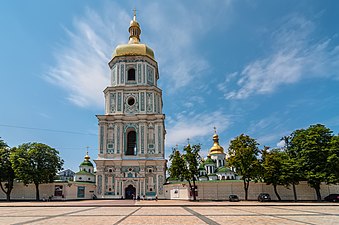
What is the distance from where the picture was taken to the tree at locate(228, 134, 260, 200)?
1398 inches

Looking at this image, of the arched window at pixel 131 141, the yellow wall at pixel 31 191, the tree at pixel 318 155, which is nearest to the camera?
the tree at pixel 318 155

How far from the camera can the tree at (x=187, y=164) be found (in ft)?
121

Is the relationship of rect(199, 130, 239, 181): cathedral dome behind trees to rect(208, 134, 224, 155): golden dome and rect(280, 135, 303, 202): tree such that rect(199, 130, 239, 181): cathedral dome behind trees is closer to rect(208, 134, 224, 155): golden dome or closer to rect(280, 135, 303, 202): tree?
rect(208, 134, 224, 155): golden dome

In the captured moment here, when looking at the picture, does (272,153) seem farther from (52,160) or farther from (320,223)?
(52,160)

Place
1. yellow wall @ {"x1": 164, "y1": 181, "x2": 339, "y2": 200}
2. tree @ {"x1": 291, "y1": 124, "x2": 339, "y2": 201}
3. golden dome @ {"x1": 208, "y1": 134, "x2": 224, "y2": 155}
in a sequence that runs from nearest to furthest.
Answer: tree @ {"x1": 291, "y1": 124, "x2": 339, "y2": 201}, yellow wall @ {"x1": 164, "y1": 181, "x2": 339, "y2": 200}, golden dome @ {"x1": 208, "y1": 134, "x2": 224, "y2": 155}

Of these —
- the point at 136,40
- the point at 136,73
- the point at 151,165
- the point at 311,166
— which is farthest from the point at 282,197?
the point at 136,40

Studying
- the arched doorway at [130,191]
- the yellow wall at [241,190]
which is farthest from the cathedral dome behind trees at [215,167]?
the arched doorway at [130,191]

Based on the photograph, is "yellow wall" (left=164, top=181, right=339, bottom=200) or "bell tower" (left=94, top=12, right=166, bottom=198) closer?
"yellow wall" (left=164, top=181, right=339, bottom=200)

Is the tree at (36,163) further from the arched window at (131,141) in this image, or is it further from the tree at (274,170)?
the tree at (274,170)

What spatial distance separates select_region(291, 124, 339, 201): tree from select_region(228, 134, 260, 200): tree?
5.91 m

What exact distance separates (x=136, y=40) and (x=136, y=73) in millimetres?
8695

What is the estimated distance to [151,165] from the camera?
45312 mm

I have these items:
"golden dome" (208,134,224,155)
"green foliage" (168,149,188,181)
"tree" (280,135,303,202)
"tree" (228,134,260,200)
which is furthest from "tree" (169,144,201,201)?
"golden dome" (208,134,224,155)

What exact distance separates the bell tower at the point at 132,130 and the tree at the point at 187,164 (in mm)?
7636
